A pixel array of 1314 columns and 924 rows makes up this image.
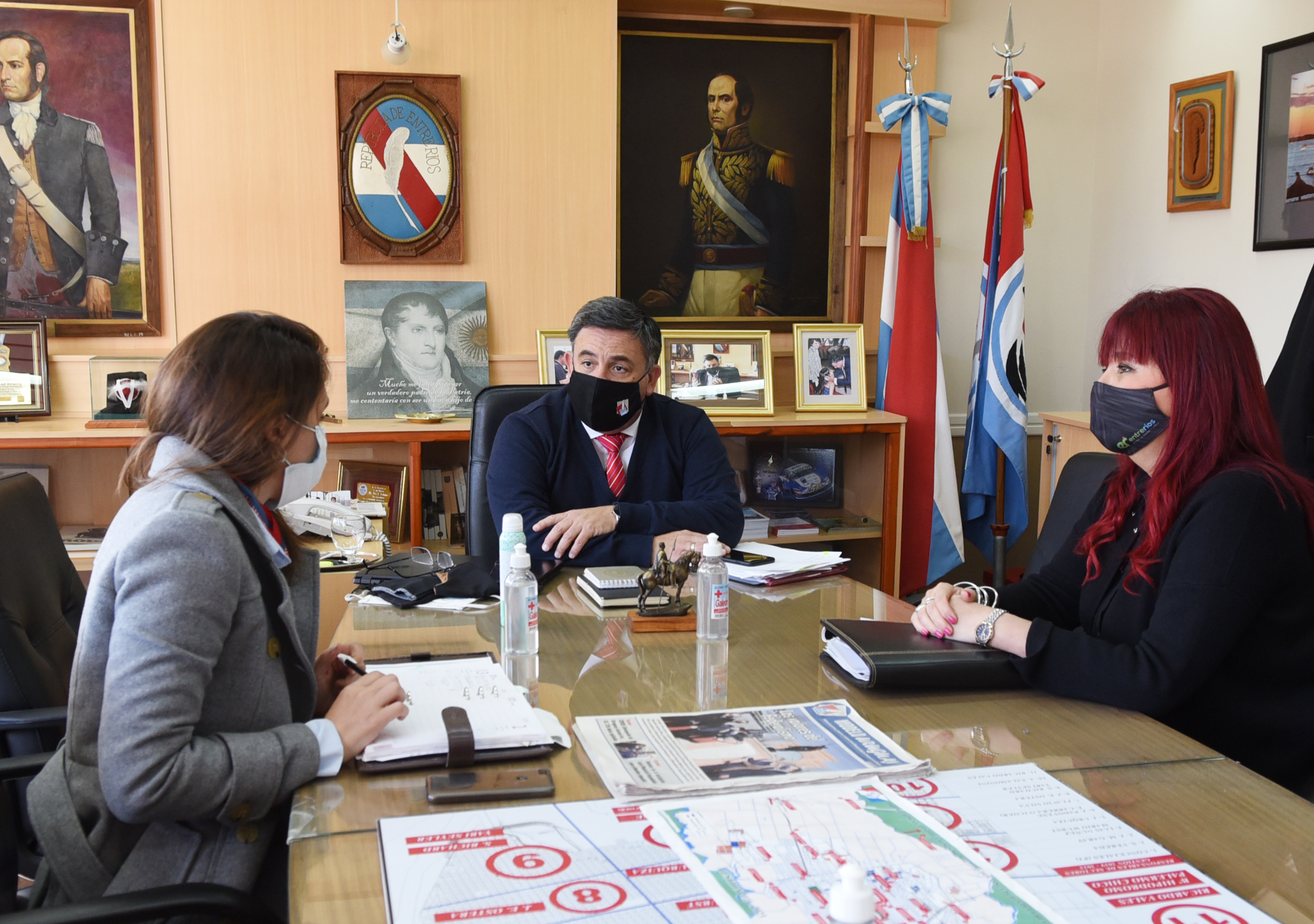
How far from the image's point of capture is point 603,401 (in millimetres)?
2473

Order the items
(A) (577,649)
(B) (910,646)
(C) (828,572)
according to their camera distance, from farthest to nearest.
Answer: (C) (828,572), (A) (577,649), (B) (910,646)

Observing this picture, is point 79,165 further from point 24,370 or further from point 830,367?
point 830,367

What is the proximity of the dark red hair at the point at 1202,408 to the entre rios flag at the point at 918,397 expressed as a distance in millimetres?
2272

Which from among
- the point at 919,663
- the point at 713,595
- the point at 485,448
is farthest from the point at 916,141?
the point at 919,663

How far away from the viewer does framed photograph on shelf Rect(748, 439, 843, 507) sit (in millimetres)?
3875

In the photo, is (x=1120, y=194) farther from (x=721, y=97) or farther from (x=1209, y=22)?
(x=721, y=97)

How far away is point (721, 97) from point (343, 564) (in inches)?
94.7

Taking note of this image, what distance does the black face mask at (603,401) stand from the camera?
8.09 feet

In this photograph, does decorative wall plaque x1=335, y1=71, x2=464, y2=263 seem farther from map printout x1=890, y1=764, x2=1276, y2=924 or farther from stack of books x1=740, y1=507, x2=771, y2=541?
map printout x1=890, y1=764, x2=1276, y2=924

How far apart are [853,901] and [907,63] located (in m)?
3.63

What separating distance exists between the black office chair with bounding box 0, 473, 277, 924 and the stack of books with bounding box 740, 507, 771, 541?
2.18 meters

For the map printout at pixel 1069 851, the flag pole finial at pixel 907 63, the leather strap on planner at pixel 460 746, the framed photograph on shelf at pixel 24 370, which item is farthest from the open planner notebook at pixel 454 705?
the flag pole finial at pixel 907 63

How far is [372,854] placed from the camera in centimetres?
101

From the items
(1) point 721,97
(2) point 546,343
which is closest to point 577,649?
(2) point 546,343
